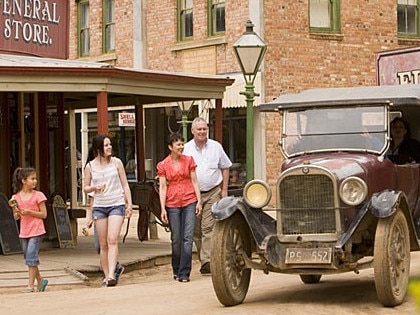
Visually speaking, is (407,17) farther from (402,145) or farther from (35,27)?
(402,145)

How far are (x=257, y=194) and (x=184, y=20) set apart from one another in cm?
2025

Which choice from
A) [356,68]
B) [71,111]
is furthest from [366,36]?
[71,111]

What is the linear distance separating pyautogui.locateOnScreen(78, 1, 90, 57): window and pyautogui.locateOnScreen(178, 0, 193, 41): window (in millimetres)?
4463

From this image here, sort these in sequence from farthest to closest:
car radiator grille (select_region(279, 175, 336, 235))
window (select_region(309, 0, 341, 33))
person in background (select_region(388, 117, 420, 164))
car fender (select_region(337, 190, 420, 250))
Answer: window (select_region(309, 0, 341, 33))
person in background (select_region(388, 117, 420, 164))
car radiator grille (select_region(279, 175, 336, 235))
car fender (select_region(337, 190, 420, 250))

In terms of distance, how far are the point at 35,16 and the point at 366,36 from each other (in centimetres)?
1278

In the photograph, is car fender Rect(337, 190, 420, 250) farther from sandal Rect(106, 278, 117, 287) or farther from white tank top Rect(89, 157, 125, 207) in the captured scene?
sandal Rect(106, 278, 117, 287)

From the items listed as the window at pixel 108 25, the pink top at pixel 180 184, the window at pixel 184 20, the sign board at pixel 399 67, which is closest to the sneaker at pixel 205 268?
the pink top at pixel 180 184

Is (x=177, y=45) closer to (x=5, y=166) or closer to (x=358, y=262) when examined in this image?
(x=5, y=166)

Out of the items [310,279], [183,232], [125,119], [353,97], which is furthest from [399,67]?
[353,97]

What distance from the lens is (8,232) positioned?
15844 millimetres

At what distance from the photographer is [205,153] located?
13.5 meters

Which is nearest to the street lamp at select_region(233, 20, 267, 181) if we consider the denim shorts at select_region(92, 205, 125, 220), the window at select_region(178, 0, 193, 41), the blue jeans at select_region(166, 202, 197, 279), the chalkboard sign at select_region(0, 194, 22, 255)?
the chalkboard sign at select_region(0, 194, 22, 255)

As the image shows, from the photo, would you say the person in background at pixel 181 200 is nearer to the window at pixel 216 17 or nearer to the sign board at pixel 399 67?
the sign board at pixel 399 67

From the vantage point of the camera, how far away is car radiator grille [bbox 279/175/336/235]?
10.2 metres
